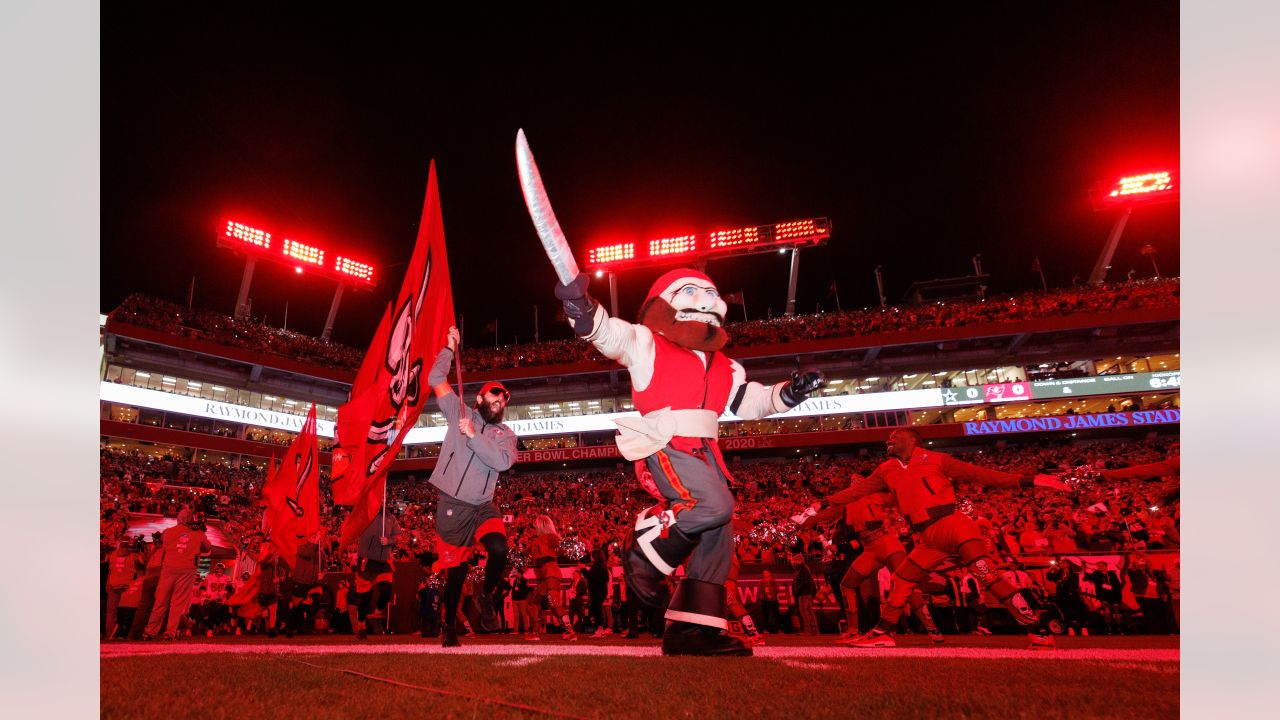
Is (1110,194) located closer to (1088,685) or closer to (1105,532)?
(1105,532)

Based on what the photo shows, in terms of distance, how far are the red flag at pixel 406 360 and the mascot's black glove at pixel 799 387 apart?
110 inches

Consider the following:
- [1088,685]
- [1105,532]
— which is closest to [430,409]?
[1105,532]

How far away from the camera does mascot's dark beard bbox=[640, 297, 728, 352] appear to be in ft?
16.0

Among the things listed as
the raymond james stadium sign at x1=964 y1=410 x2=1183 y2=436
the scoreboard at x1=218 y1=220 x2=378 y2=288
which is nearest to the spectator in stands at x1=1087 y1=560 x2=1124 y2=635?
the raymond james stadium sign at x1=964 y1=410 x2=1183 y2=436

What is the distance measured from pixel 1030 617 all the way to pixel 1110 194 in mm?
39188

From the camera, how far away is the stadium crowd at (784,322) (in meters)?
34.8

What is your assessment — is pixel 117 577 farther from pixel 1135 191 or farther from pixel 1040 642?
pixel 1135 191

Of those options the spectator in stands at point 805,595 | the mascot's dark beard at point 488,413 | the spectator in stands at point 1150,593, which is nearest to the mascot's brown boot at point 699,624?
the mascot's dark beard at point 488,413

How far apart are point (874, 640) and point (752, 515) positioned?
56.1ft

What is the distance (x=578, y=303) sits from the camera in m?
4.28

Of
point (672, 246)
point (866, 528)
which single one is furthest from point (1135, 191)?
point (866, 528)

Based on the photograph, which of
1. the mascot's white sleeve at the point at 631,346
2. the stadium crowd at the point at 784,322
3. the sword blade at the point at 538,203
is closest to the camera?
the sword blade at the point at 538,203

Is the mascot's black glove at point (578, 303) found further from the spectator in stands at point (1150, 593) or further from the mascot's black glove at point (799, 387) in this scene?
the spectator in stands at point (1150, 593)

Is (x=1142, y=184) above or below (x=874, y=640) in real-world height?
above
